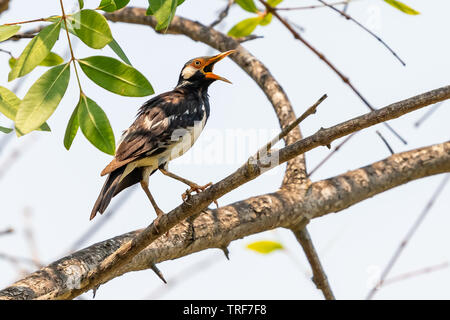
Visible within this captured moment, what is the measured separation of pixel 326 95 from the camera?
2.76m

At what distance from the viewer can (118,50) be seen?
10.0 ft

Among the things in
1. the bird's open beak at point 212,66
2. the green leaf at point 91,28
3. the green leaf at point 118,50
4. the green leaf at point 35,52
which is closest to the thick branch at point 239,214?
the green leaf at point 118,50

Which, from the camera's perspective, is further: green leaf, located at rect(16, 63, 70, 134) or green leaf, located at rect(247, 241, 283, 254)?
green leaf, located at rect(247, 241, 283, 254)

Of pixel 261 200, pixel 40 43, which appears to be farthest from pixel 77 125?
pixel 261 200

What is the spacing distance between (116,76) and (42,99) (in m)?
0.41

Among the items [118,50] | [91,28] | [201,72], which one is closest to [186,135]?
[201,72]

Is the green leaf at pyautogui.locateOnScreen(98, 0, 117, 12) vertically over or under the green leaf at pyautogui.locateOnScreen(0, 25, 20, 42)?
over

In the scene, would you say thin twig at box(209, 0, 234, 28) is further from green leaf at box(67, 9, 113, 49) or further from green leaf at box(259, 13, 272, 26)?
green leaf at box(67, 9, 113, 49)

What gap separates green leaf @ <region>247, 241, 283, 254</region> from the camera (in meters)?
4.42

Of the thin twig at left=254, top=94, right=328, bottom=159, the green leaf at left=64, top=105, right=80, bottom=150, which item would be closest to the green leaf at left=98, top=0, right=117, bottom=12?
the green leaf at left=64, top=105, right=80, bottom=150

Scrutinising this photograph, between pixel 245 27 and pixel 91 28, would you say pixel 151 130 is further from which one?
pixel 91 28

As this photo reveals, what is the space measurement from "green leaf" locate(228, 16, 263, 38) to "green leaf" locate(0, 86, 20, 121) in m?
2.51

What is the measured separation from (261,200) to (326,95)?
2.09m

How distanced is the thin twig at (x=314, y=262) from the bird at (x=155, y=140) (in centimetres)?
95
